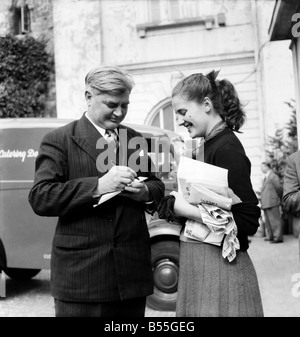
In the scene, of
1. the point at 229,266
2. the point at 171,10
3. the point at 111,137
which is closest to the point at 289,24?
the point at 111,137

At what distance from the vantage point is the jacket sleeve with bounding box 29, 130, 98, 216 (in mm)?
2207

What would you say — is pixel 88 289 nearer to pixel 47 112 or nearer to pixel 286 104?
pixel 47 112

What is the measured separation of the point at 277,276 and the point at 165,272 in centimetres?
222

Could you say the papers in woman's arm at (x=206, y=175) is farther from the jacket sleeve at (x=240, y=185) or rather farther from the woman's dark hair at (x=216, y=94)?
the woman's dark hair at (x=216, y=94)

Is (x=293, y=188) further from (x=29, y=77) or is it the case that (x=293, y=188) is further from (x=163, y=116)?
(x=163, y=116)

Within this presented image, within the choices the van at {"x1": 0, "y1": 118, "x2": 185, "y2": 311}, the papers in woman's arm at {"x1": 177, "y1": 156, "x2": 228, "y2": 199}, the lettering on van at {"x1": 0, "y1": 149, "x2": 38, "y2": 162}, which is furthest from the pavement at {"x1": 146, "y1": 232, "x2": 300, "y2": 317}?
the papers in woman's arm at {"x1": 177, "y1": 156, "x2": 228, "y2": 199}

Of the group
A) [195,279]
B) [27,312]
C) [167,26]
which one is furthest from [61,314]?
[167,26]

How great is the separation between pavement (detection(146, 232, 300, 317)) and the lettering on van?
211 cm

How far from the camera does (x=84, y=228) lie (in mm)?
2285

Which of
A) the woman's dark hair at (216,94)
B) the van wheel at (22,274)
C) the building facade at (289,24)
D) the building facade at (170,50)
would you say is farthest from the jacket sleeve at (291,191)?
the building facade at (170,50)

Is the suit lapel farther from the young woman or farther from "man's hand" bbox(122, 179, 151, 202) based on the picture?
the young woman

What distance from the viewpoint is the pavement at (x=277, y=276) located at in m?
5.39

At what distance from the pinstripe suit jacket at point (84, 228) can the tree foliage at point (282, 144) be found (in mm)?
9006

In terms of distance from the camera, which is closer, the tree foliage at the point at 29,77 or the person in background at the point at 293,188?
the person in background at the point at 293,188
